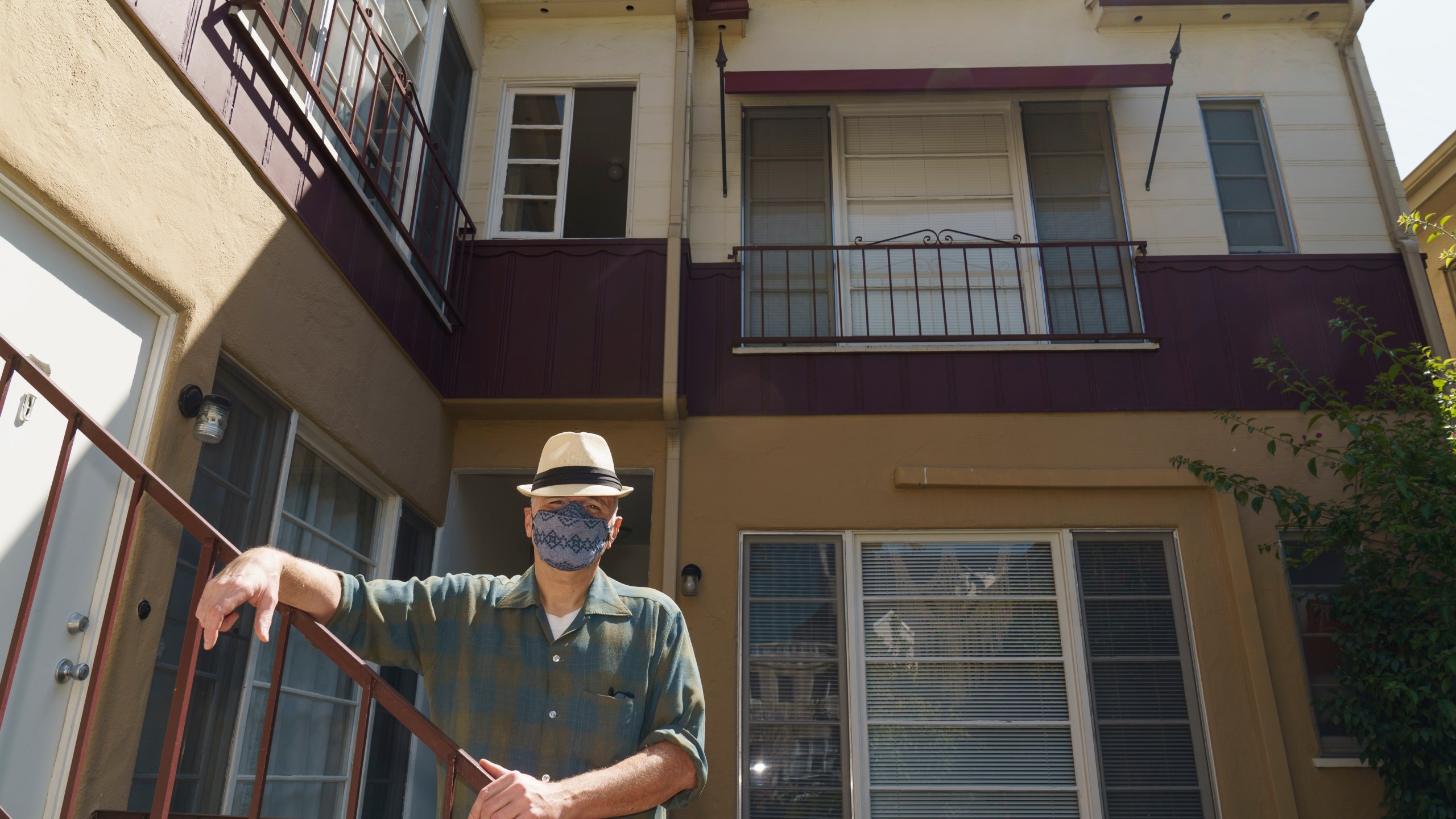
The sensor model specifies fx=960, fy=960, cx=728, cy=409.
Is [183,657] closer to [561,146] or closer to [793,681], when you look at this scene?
[793,681]

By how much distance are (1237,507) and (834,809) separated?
2680 mm

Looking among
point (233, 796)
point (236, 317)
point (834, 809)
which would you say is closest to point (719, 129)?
point (236, 317)

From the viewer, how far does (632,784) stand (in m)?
1.88

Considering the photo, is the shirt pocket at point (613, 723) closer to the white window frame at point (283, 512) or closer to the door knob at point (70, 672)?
the white window frame at point (283, 512)

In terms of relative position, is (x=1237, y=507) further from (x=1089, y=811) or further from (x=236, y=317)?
(x=236, y=317)

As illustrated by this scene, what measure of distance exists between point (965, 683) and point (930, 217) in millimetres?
2925

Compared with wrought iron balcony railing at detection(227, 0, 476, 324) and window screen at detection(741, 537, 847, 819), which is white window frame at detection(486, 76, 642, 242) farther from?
window screen at detection(741, 537, 847, 819)

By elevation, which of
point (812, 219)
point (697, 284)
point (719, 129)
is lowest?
point (697, 284)

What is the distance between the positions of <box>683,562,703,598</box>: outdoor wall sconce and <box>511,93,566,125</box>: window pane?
313 cm

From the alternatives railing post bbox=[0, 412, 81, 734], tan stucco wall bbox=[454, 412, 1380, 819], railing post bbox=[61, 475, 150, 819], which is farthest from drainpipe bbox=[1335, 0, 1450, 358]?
railing post bbox=[0, 412, 81, 734]

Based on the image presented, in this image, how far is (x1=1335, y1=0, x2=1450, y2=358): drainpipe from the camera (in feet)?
18.0

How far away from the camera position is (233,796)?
335 centimetres

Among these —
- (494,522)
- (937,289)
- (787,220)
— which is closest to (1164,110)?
(937,289)

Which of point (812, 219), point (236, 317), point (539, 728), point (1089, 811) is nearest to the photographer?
point (539, 728)
